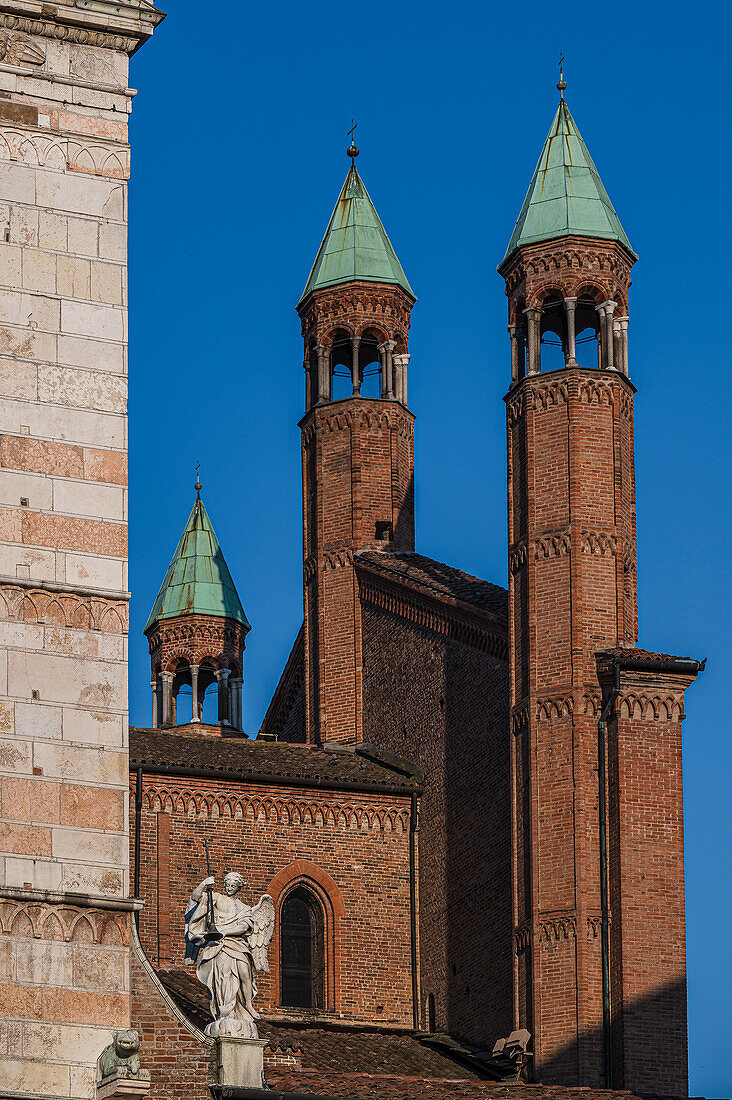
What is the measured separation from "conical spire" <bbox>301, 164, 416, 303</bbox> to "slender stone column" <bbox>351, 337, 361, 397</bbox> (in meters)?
1.16

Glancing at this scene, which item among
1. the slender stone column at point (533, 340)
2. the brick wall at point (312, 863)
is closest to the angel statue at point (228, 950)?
the brick wall at point (312, 863)

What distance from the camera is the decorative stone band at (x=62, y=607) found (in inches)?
781

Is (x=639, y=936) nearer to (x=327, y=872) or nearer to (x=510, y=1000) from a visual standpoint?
(x=510, y=1000)

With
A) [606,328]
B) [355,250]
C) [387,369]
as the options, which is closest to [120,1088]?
[606,328]

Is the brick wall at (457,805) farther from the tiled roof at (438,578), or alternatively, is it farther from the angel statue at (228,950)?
the angel statue at (228,950)

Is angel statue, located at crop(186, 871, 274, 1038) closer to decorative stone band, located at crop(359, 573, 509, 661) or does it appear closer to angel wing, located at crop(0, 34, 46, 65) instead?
angel wing, located at crop(0, 34, 46, 65)

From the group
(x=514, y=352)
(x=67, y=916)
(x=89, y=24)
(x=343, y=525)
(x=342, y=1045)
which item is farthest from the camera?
(x=343, y=525)

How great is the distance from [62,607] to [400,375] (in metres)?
25.9

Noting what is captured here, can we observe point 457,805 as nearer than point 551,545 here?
No

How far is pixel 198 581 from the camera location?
5166 centimetres

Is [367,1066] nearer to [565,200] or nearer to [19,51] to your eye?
[565,200]

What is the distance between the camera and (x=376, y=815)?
41.2 m

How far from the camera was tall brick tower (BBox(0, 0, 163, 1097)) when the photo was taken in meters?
19.3

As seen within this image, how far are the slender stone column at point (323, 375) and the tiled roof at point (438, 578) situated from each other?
118 inches
